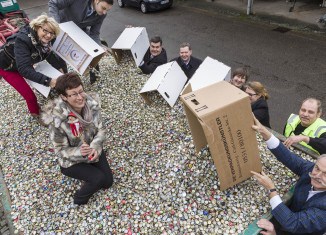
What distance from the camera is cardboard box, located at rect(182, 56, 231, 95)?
13.7 ft

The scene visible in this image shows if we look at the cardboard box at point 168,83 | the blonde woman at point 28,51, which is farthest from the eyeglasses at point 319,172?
the blonde woman at point 28,51

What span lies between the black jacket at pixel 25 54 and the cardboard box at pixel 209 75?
83.1 inches

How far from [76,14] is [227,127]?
11.2ft

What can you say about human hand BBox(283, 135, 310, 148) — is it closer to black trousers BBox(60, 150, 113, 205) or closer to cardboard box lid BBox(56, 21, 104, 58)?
black trousers BBox(60, 150, 113, 205)

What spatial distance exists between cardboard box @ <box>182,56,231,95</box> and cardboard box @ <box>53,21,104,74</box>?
1.63m

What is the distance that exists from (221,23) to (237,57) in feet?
9.59

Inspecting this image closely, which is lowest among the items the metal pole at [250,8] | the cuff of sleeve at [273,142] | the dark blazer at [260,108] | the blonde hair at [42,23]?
the metal pole at [250,8]

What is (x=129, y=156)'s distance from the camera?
372 cm

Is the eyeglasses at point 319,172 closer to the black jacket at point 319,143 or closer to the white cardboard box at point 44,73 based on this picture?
the black jacket at point 319,143

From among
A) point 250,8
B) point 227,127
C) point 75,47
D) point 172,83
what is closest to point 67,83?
point 227,127

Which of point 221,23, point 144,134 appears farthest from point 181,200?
point 221,23

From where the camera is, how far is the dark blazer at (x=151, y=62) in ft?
17.5

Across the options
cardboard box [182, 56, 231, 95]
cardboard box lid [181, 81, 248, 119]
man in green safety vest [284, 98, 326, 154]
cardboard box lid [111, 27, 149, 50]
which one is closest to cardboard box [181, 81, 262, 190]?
cardboard box lid [181, 81, 248, 119]

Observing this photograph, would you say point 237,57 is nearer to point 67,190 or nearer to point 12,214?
point 67,190
